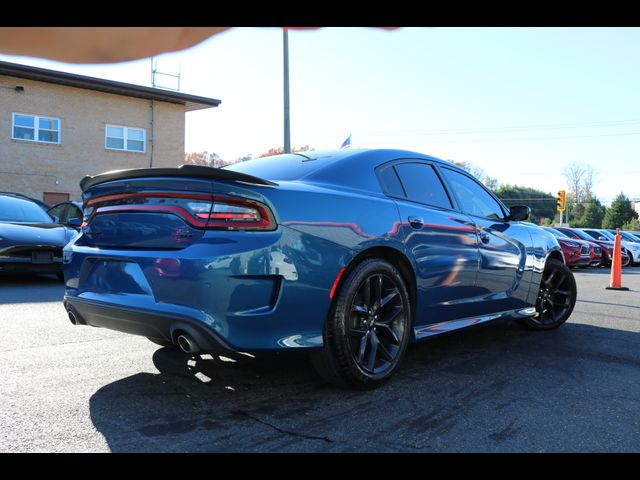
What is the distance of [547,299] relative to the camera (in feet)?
18.2

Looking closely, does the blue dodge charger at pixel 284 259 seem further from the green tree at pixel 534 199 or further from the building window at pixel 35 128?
the green tree at pixel 534 199

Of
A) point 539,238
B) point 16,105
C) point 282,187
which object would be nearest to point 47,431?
point 282,187

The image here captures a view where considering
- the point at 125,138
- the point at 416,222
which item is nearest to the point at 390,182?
the point at 416,222

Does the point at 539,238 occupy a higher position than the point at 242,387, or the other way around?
the point at 539,238

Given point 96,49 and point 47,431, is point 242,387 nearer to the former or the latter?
point 47,431

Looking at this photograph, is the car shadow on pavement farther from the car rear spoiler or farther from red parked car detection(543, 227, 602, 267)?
red parked car detection(543, 227, 602, 267)

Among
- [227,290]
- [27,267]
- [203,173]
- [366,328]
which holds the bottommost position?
[27,267]

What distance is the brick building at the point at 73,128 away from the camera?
70.6ft

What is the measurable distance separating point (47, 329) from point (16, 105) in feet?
65.6

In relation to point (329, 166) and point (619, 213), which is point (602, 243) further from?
point (619, 213)

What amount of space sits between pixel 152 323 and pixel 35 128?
73.8 ft

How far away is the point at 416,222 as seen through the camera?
12.1 ft

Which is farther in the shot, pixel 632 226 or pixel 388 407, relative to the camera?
pixel 632 226

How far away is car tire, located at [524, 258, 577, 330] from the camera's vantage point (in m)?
5.50
